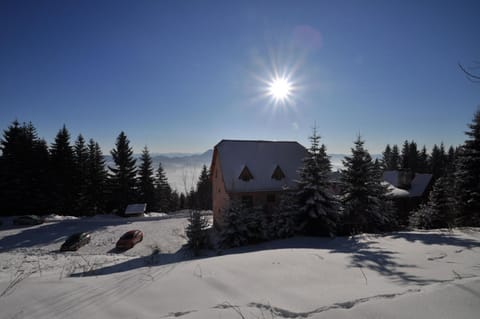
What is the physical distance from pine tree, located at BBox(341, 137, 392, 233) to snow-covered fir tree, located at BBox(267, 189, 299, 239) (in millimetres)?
3978

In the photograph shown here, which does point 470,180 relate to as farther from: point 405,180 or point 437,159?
point 437,159

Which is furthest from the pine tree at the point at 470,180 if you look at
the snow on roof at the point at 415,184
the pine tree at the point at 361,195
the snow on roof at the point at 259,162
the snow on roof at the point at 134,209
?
the snow on roof at the point at 134,209

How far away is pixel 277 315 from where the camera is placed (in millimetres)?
2463

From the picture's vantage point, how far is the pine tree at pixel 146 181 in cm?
3553

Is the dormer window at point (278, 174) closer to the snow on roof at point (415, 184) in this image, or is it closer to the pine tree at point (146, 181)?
the snow on roof at point (415, 184)

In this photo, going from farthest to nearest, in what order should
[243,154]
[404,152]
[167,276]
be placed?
[404,152]
[243,154]
[167,276]

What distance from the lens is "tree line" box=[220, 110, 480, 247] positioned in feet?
49.8

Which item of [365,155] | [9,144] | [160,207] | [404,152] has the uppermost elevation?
[404,152]

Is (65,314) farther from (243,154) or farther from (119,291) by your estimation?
(243,154)

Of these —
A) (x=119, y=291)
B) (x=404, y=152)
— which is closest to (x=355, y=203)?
(x=119, y=291)

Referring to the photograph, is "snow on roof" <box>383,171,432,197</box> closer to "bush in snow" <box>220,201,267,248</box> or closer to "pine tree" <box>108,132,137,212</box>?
"bush in snow" <box>220,201,267,248</box>

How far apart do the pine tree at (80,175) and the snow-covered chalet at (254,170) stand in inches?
858

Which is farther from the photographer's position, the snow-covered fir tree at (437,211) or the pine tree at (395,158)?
the pine tree at (395,158)

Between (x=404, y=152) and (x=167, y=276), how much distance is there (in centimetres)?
7223
